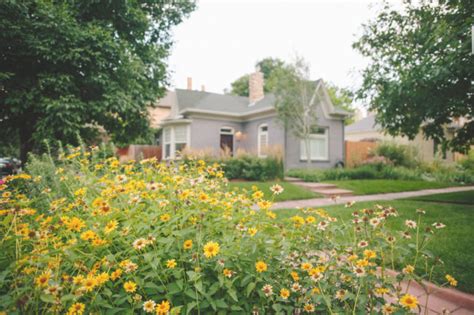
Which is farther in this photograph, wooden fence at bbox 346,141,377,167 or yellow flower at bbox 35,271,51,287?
wooden fence at bbox 346,141,377,167

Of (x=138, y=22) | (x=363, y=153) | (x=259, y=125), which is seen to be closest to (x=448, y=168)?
(x=363, y=153)

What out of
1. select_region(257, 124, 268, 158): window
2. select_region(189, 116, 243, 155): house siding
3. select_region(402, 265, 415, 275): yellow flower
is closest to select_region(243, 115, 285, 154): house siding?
select_region(257, 124, 268, 158): window

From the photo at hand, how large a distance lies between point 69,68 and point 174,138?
380 inches

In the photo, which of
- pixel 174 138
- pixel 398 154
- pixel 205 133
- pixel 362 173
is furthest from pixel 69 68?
pixel 398 154

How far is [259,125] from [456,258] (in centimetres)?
1308

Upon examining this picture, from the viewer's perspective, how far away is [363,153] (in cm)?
1658

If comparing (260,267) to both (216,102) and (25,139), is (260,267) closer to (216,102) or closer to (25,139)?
(25,139)

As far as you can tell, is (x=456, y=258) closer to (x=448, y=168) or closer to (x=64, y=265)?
(x=64, y=265)

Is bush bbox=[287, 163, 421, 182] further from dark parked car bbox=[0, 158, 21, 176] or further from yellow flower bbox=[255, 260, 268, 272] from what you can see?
dark parked car bbox=[0, 158, 21, 176]

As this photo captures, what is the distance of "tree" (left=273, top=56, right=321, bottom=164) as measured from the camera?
13.1 meters

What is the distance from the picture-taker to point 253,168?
10781 mm

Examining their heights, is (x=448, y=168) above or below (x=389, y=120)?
below

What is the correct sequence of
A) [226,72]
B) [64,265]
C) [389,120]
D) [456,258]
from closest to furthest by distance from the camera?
[64,265], [456,258], [389,120], [226,72]

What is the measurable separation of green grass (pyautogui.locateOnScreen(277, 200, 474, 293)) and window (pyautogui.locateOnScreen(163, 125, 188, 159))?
1136 cm
